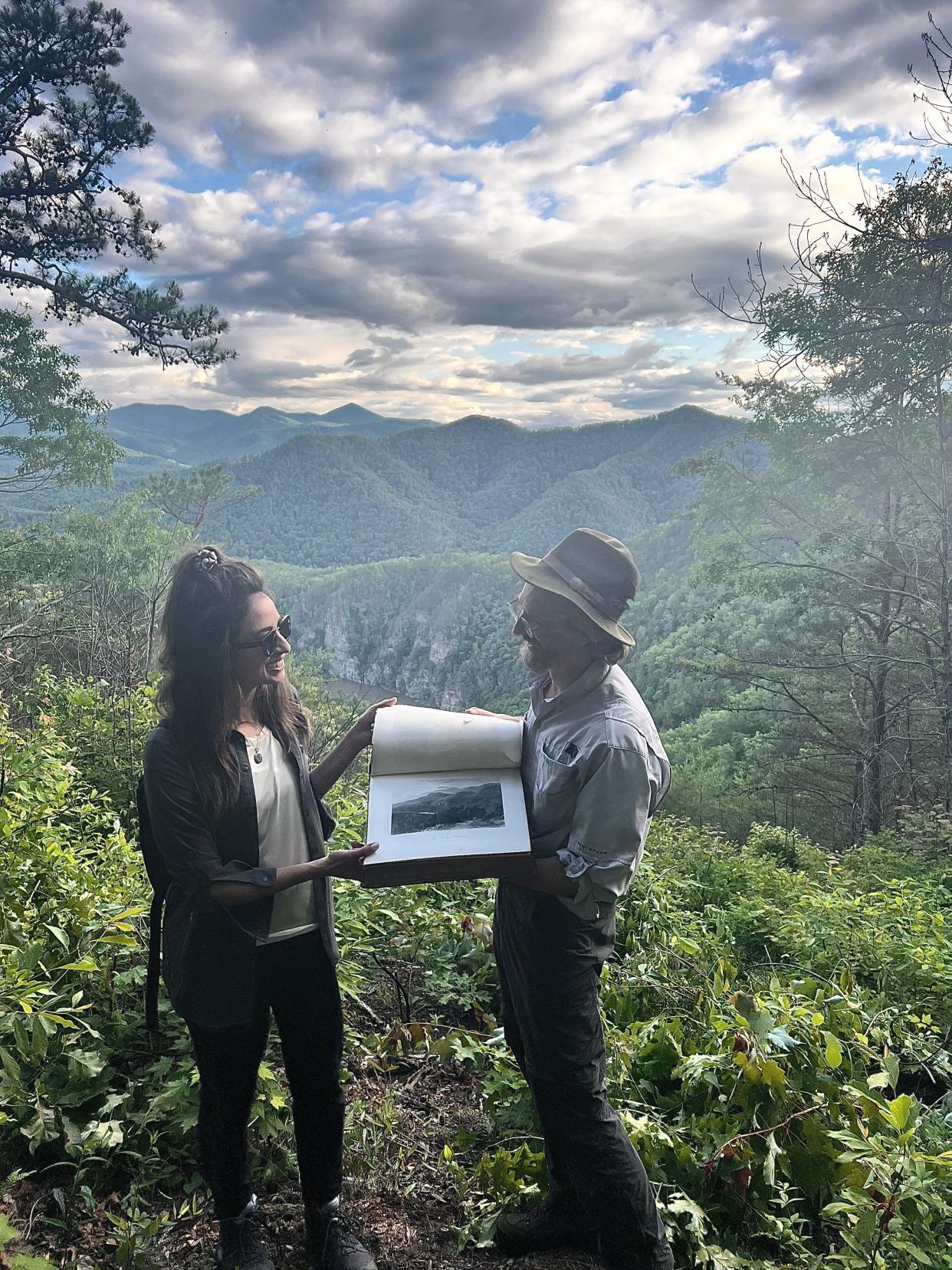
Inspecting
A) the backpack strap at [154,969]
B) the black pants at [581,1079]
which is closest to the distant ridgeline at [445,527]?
the black pants at [581,1079]

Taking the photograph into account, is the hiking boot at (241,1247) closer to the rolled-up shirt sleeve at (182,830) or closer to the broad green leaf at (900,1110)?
the rolled-up shirt sleeve at (182,830)

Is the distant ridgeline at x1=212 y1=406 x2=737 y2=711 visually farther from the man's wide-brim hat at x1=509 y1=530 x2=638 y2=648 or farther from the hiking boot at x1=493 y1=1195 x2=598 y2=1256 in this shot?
the man's wide-brim hat at x1=509 y1=530 x2=638 y2=648

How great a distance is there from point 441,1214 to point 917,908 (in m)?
3.46

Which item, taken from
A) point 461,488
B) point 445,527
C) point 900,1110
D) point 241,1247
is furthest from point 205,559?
point 461,488

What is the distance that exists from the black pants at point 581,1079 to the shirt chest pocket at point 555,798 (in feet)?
0.61

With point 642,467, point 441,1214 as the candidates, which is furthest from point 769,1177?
point 642,467

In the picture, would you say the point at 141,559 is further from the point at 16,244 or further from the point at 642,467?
the point at 642,467

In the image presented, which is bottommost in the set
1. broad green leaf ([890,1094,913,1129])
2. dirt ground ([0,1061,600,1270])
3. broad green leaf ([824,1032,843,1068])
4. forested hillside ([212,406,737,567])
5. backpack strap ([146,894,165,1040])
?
dirt ground ([0,1061,600,1270])

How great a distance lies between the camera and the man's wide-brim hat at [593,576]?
1894 millimetres

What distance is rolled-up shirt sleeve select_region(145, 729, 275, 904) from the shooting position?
1.75 m

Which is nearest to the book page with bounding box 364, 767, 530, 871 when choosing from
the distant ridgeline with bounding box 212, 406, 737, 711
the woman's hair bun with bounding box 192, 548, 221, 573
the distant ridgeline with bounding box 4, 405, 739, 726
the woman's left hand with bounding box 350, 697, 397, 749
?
the woman's left hand with bounding box 350, 697, 397, 749

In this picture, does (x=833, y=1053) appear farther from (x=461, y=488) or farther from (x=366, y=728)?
(x=461, y=488)

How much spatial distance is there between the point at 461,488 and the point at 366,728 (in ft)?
447

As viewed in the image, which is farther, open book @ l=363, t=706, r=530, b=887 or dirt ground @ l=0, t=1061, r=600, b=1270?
dirt ground @ l=0, t=1061, r=600, b=1270
